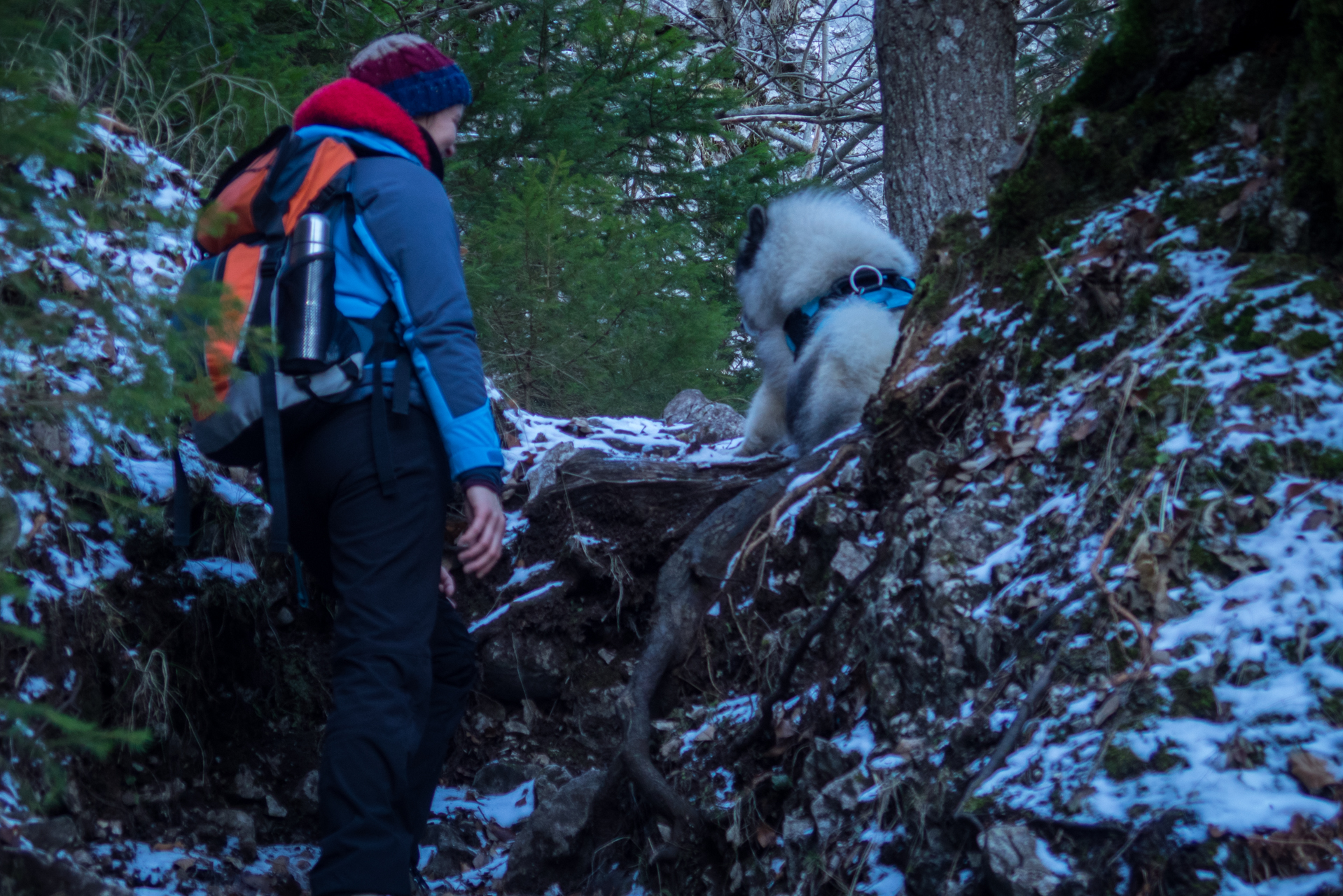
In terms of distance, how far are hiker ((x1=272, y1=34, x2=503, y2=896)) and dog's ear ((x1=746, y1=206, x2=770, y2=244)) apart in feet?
9.79

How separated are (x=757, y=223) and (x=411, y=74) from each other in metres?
2.93

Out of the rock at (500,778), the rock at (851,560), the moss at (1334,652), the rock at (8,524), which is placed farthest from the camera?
the rock at (500,778)

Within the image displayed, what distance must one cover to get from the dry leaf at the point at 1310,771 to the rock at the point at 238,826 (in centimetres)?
295

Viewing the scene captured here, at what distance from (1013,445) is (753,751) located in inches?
45.3

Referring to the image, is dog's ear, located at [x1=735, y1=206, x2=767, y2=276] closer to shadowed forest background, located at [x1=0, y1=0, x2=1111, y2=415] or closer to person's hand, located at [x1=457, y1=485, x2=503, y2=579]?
shadowed forest background, located at [x1=0, y1=0, x2=1111, y2=415]

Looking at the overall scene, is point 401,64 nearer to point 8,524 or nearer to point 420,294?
point 420,294

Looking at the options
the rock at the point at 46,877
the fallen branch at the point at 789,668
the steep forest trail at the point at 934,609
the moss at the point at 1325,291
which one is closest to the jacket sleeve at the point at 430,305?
the steep forest trail at the point at 934,609

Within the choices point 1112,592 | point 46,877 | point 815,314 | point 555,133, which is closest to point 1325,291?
point 1112,592

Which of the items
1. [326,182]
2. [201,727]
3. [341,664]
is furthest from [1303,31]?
[201,727]

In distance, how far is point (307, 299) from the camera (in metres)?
2.12

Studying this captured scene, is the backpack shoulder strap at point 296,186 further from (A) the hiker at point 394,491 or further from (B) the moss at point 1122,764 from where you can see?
(B) the moss at point 1122,764

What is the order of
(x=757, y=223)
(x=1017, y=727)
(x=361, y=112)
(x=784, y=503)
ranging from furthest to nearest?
1. (x=757, y=223)
2. (x=784, y=503)
3. (x=361, y=112)
4. (x=1017, y=727)

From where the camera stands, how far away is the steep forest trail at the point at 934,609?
1662mm

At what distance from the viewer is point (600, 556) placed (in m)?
3.86
